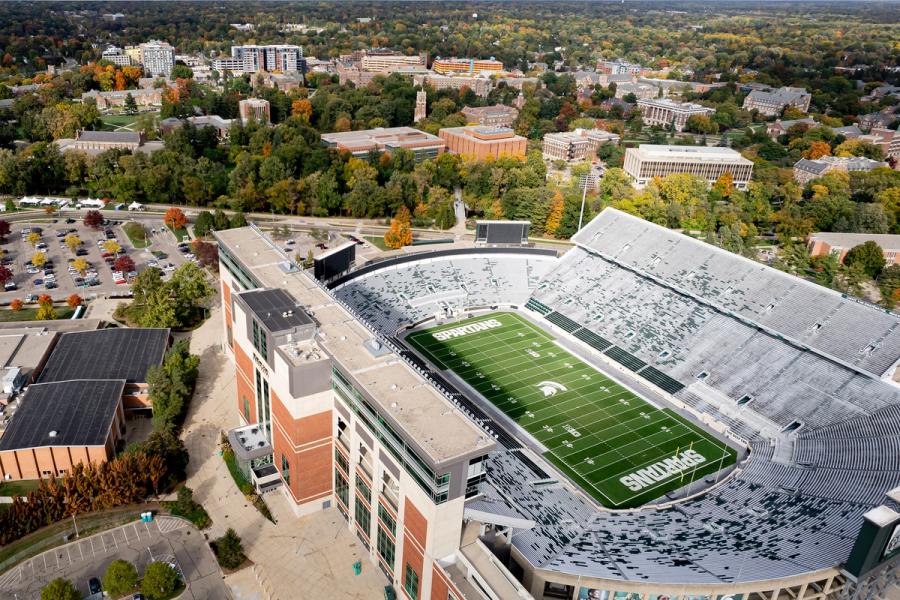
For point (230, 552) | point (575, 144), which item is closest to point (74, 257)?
point (230, 552)

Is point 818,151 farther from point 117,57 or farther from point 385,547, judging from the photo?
point 117,57

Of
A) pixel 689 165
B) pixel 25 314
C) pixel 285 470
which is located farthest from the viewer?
pixel 689 165

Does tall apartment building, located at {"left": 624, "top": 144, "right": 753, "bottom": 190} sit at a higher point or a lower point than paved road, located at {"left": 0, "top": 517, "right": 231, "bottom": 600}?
higher

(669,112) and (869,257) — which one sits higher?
(669,112)

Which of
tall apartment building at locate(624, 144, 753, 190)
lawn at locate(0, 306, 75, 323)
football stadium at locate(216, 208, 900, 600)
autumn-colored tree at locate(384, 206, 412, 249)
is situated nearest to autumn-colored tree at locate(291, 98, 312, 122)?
autumn-colored tree at locate(384, 206, 412, 249)

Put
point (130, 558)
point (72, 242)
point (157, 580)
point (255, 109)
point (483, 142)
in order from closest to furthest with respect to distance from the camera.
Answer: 1. point (157, 580)
2. point (130, 558)
3. point (72, 242)
4. point (483, 142)
5. point (255, 109)

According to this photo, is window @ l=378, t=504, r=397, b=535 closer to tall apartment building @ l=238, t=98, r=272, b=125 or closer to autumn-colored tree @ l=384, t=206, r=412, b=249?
autumn-colored tree @ l=384, t=206, r=412, b=249

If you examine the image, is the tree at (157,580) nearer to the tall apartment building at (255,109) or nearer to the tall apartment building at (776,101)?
the tall apartment building at (255,109)
